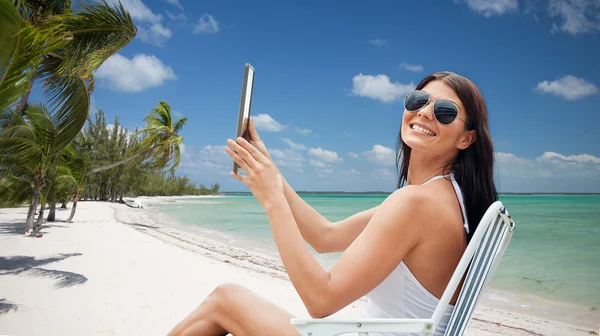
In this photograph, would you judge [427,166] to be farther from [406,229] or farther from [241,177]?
[241,177]

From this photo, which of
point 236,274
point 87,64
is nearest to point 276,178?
point 87,64

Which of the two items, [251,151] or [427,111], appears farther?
[427,111]

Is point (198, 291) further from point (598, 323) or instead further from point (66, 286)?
point (598, 323)

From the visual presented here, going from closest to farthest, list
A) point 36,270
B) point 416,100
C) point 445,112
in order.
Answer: point 445,112 → point 416,100 → point 36,270

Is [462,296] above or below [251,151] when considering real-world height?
below

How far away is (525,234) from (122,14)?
623 inches

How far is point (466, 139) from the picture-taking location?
1.32 meters

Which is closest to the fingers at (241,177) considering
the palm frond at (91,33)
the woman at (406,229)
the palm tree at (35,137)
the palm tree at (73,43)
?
the woman at (406,229)

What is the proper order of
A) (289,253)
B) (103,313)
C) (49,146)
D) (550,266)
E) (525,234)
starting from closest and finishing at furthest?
(289,253) < (103,313) < (49,146) < (550,266) < (525,234)

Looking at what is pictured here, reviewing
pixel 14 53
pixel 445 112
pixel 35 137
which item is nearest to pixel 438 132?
pixel 445 112

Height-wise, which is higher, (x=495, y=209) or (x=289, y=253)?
(x=495, y=209)

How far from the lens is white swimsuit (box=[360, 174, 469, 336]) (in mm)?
1146

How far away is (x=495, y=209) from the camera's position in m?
1.11

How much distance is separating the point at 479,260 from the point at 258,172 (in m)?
0.68
